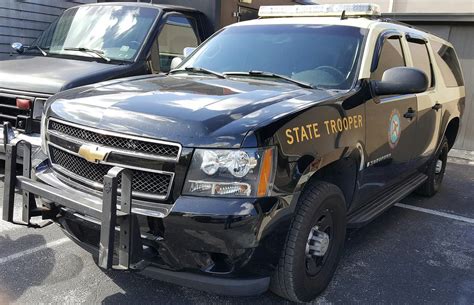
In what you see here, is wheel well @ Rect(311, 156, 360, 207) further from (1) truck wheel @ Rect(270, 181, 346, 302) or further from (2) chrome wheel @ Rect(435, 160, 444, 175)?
(2) chrome wheel @ Rect(435, 160, 444, 175)

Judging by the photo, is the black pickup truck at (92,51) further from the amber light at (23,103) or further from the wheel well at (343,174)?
the wheel well at (343,174)

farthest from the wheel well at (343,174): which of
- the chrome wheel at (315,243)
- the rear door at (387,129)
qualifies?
the chrome wheel at (315,243)

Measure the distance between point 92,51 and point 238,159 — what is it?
3.76 metres

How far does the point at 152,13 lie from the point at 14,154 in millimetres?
3513

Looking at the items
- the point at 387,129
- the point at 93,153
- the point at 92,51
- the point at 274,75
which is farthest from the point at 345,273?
the point at 92,51

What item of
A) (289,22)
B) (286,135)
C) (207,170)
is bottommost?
(207,170)

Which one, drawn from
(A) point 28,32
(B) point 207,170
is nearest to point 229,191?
(B) point 207,170

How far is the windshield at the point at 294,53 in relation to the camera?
11.9ft

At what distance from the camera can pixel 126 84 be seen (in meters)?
3.39

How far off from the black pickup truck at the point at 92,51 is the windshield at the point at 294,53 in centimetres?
135

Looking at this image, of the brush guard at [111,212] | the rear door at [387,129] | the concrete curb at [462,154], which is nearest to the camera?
the brush guard at [111,212]

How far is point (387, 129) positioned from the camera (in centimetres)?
383

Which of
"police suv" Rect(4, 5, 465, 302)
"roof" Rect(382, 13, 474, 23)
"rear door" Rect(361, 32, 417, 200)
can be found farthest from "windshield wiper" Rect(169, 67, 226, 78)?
"roof" Rect(382, 13, 474, 23)

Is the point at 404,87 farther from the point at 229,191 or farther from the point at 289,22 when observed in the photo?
the point at 229,191
